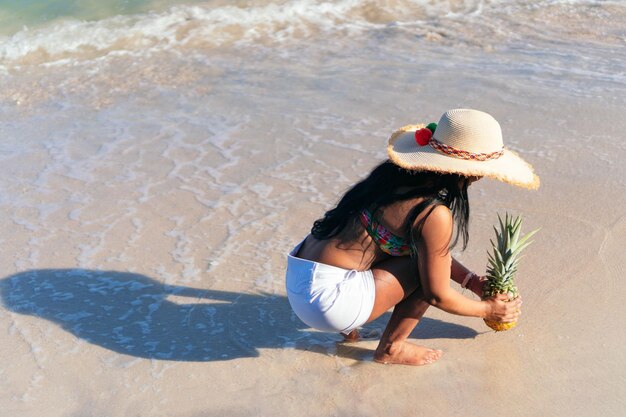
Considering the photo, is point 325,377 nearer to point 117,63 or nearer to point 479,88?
point 479,88

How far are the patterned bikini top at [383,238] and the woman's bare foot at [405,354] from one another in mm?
438

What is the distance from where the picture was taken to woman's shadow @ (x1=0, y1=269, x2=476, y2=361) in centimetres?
348

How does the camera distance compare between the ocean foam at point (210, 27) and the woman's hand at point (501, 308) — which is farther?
the ocean foam at point (210, 27)

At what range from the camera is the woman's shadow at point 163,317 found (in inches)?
137

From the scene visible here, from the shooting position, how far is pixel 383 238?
3.05m

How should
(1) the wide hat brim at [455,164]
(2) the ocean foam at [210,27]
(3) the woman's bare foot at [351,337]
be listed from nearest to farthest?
(1) the wide hat brim at [455,164] < (3) the woman's bare foot at [351,337] < (2) the ocean foam at [210,27]

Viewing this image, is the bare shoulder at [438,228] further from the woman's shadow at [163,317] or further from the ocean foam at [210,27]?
the ocean foam at [210,27]

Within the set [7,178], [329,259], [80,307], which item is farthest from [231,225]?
[7,178]

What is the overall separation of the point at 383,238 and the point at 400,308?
0.37 metres

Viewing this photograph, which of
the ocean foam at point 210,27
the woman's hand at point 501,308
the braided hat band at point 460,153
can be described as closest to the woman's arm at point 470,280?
the woman's hand at point 501,308

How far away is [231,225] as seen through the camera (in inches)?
181

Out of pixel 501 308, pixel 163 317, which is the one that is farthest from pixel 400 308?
pixel 163 317

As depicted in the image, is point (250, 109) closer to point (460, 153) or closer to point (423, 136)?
point (423, 136)

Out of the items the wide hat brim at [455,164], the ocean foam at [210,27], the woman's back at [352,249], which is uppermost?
the wide hat brim at [455,164]
